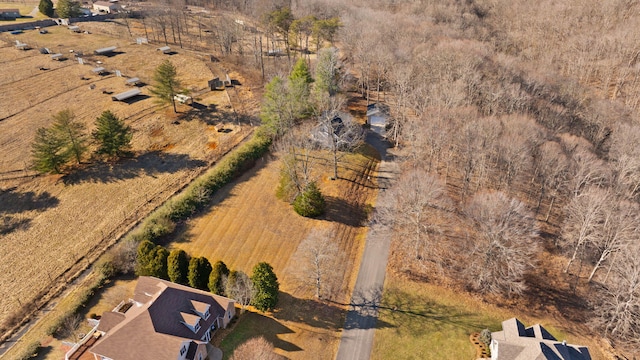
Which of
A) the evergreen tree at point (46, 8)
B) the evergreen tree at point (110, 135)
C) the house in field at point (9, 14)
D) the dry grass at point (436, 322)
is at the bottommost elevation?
the dry grass at point (436, 322)

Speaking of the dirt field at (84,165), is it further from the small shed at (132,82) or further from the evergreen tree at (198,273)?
the evergreen tree at (198,273)

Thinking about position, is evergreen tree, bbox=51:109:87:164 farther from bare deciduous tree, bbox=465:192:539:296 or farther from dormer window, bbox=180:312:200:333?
bare deciduous tree, bbox=465:192:539:296

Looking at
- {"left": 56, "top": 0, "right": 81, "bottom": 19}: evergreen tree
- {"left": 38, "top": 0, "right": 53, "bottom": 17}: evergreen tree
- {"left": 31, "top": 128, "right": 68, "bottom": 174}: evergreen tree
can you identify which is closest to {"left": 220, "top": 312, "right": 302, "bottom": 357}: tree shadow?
{"left": 31, "top": 128, "right": 68, "bottom": 174}: evergreen tree

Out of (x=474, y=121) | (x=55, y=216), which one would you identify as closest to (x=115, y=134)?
(x=55, y=216)

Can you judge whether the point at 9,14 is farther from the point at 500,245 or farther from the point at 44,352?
the point at 500,245

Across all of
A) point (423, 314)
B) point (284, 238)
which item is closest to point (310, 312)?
point (423, 314)

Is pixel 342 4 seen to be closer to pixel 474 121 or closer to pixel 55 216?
pixel 474 121

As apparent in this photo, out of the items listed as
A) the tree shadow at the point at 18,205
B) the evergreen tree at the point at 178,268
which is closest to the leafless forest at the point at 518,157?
the evergreen tree at the point at 178,268
